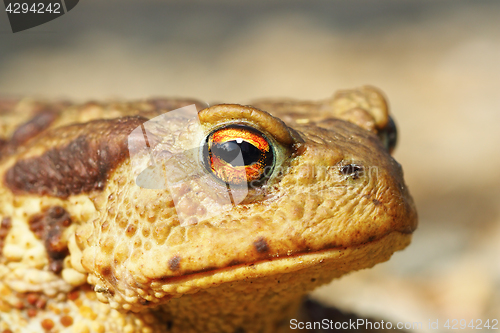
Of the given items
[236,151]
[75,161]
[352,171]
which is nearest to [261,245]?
[236,151]

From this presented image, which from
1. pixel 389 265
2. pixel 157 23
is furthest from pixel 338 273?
pixel 157 23

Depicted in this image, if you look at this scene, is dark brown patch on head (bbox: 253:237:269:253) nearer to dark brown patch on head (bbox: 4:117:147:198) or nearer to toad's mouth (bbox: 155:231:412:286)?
toad's mouth (bbox: 155:231:412:286)

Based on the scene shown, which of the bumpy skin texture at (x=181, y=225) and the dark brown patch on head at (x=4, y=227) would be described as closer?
the bumpy skin texture at (x=181, y=225)

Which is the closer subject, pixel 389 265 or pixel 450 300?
pixel 450 300

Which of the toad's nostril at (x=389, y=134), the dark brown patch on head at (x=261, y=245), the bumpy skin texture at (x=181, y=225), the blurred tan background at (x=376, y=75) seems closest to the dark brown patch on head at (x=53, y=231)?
the bumpy skin texture at (x=181, y=225)

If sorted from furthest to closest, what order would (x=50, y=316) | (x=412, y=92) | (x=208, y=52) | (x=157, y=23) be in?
(x=157, y=23), (x=208, y=52), (x=412, y=92), (x=50, y=316)

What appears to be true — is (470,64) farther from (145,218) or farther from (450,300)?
(145,218)
